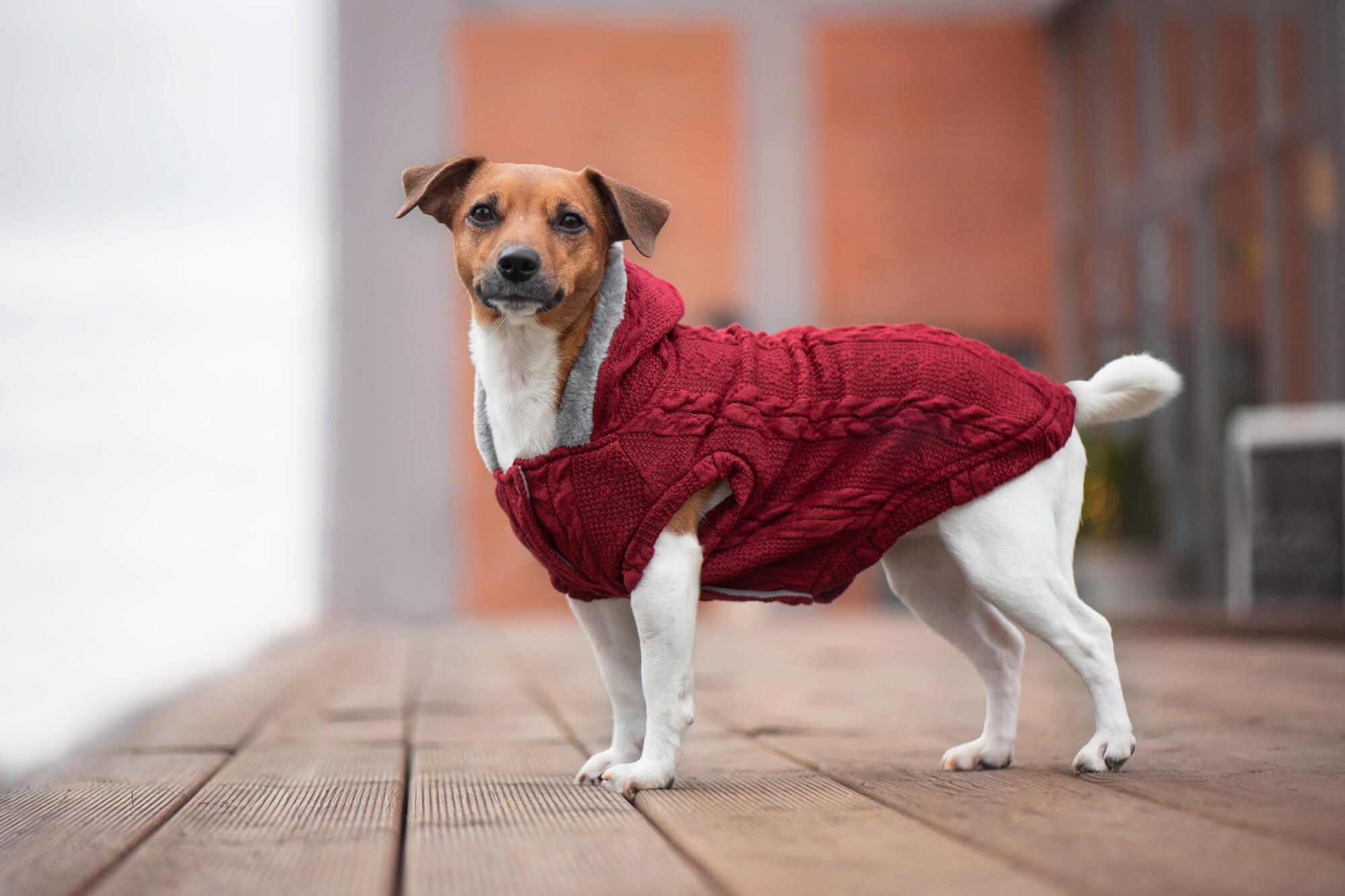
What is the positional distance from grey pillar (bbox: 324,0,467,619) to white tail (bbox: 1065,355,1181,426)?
27.8ft

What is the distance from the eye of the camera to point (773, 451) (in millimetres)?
1909

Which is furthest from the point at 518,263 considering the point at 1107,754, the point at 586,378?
the point at 1107,754

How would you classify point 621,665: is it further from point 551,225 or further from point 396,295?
point 396,295

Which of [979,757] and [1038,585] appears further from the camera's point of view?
[979,757]

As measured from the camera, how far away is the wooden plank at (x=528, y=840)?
4.14ft

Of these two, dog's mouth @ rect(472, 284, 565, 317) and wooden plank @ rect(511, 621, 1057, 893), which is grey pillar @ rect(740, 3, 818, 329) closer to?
wooden plank @ rect(511, 621, 1057, 893)

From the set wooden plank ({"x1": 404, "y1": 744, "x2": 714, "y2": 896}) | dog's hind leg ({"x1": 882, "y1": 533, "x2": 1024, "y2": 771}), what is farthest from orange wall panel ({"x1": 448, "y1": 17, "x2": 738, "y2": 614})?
wooden plank ({"x1": 404, "y1": 744, "x2": 714, "y2": 896})

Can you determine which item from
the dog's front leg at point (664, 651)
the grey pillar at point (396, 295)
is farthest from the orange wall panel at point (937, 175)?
the dog's front leg at point (664, 651)

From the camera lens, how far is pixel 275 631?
752 cm

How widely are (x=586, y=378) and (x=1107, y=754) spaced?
1.02 meters

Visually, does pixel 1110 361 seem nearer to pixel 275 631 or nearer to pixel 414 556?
pixel 275 631

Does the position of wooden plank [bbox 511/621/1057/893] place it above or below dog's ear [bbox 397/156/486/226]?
below

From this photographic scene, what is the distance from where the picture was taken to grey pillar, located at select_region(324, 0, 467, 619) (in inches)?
402

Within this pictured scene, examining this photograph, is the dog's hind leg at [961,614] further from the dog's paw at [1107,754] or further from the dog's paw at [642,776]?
the dog's paw at [642,776]
